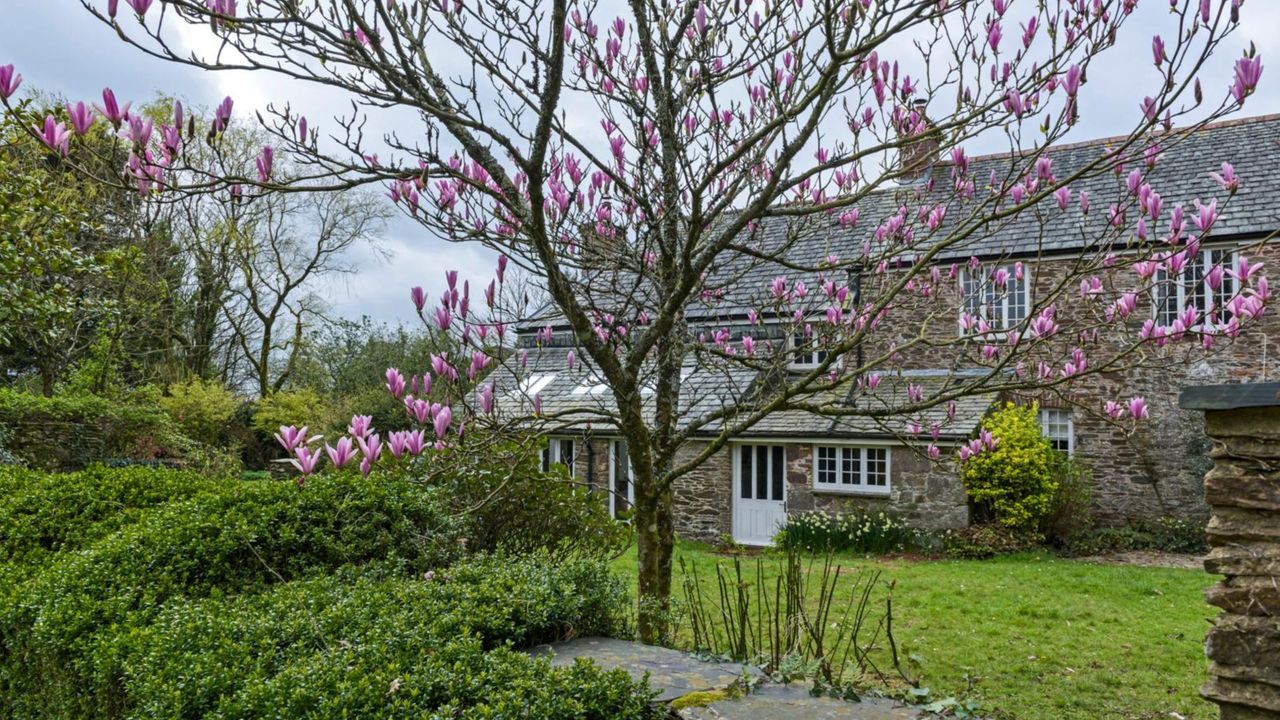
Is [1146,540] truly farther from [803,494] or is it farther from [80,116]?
[80,116]

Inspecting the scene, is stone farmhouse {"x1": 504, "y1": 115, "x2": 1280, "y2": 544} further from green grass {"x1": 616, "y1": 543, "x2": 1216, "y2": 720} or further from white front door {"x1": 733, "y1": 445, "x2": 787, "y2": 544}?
green grass {"x1": 616, "y1": 543, "x2": 1216, "y2": 720}

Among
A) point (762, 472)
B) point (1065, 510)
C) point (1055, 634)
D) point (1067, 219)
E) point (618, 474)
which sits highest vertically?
point (1067, 219)

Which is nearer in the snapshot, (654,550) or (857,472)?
(654,550)

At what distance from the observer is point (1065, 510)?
15.8 meters

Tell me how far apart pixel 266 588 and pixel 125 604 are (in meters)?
0.70

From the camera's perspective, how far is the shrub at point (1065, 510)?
15734 mm

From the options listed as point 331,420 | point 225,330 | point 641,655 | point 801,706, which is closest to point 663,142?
point 641,655

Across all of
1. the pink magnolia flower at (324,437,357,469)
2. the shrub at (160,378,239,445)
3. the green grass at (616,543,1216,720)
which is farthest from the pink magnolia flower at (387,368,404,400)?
the shrub at (160,378,239,445)

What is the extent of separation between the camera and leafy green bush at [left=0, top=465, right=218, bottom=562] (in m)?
6.51

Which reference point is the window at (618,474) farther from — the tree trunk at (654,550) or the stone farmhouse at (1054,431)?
the tree trunk at (654,550)

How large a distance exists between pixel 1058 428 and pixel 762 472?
249 inches

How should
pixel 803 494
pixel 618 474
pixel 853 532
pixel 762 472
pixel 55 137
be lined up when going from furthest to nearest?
pixel 618 474, pixel 762 472, pixel 803 494, pixel 853 532, pixel 55 137

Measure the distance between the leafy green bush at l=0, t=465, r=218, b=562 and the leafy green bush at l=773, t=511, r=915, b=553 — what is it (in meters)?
11.0

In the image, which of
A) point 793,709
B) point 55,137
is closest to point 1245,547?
point 793,709
